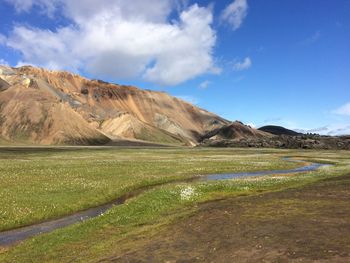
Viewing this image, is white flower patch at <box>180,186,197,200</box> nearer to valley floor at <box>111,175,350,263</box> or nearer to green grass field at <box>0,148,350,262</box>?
green grass field at <box>0,148,350,262</box>

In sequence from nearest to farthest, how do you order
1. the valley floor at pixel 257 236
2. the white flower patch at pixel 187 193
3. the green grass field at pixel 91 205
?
1. the valley floor at pixel 257 236
2. the green grass field at pixel 91 205
3. the white flower patch at pixel 187 193

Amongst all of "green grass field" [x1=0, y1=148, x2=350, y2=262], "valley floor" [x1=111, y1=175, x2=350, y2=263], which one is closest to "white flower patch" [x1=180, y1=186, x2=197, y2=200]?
"green grass field" [x1=0, y1=148, x2=350, y2=262]

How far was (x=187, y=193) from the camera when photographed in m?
35.7

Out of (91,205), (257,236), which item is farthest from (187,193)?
(257,236)

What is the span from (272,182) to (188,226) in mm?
23136

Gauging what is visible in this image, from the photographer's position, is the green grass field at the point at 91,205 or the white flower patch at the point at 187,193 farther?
the white flower patch at the point at 187,193

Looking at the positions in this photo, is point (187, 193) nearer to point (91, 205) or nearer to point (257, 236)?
point (91, 205)

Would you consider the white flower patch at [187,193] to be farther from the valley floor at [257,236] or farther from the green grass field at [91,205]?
the valley floor at [257,236]

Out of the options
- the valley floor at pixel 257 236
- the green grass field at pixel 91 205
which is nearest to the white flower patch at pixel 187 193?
the green grass field at pixel 91 205

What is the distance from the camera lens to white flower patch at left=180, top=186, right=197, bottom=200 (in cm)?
3419

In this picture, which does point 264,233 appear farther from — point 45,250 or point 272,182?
point 272,182

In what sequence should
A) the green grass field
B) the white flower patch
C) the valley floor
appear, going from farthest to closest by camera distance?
the white flower patch
the green grass field
the valley floor

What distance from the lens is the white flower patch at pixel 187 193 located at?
34188mm

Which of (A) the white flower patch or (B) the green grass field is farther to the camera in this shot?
(A) the white flower patch
